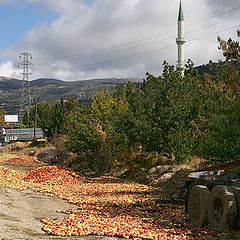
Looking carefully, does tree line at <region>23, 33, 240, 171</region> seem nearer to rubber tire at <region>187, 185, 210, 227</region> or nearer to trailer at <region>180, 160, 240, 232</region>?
trailer at <region>180, 160, 240, 232</region>

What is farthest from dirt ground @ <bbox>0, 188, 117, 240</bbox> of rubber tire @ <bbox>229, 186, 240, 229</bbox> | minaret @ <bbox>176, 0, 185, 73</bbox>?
minaret @ <bbox>176, 0, 185, 73</bbox>

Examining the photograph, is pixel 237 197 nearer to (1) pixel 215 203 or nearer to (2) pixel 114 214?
(1) pixel 215 203

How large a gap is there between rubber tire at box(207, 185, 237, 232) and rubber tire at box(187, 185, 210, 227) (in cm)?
29

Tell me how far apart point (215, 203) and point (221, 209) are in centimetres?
33

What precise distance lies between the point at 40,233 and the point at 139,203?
7480mm

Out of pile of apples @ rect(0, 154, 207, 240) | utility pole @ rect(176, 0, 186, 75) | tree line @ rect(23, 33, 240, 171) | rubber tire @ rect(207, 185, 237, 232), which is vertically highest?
utility pole @ rect(176, 0, 186, 75)

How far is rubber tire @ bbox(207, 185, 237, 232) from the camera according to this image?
12.1 m

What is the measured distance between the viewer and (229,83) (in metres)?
19.8

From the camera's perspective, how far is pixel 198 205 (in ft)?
45.5

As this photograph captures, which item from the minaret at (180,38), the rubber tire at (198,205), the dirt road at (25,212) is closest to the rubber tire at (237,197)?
the rubber tire at (198,205)

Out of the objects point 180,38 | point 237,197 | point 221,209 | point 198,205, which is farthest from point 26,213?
point 180,38

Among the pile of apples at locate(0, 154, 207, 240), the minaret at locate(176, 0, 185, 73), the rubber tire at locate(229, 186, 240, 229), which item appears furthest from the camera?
the minaret at locate(176, 0, 185, 73)

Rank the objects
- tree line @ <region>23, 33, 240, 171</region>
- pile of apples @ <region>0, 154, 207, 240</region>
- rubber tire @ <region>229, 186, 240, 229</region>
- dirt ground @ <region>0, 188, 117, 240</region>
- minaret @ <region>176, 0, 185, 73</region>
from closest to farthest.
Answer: dirt ground @ <region>0, 188, 117, 240</region>, pile of apples @ <region>0, 154, 207, 240</region>, rubber tire @ <region>229, 186, 240, 229</region>, tree line @ <region>23, 33, 240, 171</region>, minaret @ <region>176, 0, 185, 73</region>

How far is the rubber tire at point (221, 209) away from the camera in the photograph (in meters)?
12.1
